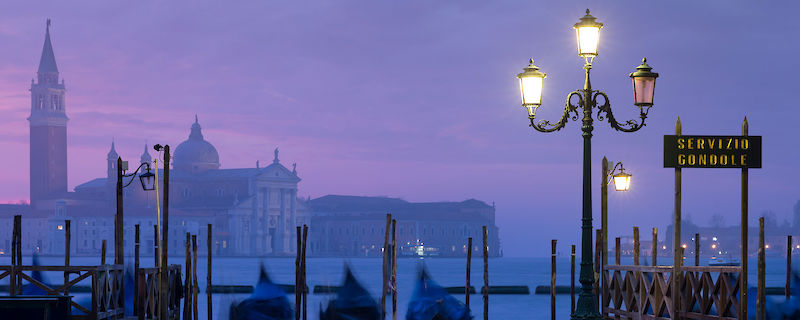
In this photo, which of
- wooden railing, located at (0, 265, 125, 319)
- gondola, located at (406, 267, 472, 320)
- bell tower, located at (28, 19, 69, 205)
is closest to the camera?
wooden railing, located at (0, 265, 125, 319)

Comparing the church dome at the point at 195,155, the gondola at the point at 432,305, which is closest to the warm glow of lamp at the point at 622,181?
the gondola at the point at 432,305

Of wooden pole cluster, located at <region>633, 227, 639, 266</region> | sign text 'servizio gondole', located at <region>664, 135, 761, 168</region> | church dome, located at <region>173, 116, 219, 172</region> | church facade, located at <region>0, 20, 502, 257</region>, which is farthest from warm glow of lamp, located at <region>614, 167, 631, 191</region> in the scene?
church dome, located at <region>173, 116, 219, 172</region>

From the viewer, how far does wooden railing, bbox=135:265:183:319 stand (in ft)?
49.6

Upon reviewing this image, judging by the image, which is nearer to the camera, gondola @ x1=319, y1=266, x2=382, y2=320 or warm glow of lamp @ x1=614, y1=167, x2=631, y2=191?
warm glow of lamp @ x1=614, y1=167, x2=631, y2=191

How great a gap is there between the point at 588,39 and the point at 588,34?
0.12ft

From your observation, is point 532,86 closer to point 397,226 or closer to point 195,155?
point 195,155

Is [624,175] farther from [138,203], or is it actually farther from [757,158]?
[138,203]

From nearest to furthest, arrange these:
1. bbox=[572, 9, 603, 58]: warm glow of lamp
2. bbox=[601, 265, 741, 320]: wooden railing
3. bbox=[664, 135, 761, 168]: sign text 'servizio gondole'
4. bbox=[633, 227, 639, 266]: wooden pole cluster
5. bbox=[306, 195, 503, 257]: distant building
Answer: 1. bbox=[572, 9, 603, 58]: warm glow of lamp
2. bbox=[664, 135, 761, 168]: sign text 'servizio gondole'
3. bbox=[601, 265, 741, 320]: wooden railing
4. bbox=[633, 227, 639, 266]: wooden pole cluster
5. bbox=[306, 195, 503, 257]: distant building

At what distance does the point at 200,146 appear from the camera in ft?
415

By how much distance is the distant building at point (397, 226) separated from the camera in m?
135

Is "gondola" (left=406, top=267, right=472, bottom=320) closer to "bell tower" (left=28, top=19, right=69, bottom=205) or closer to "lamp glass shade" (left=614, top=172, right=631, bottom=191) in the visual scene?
"lamp glass shade" (left=614, top=172, right=631, bottom=191)

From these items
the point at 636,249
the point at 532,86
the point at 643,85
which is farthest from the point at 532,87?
the point at 636,249

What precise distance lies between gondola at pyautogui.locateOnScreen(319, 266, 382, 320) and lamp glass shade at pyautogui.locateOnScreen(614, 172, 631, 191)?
8198mm

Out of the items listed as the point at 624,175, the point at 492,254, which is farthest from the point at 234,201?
the point at 624,175
